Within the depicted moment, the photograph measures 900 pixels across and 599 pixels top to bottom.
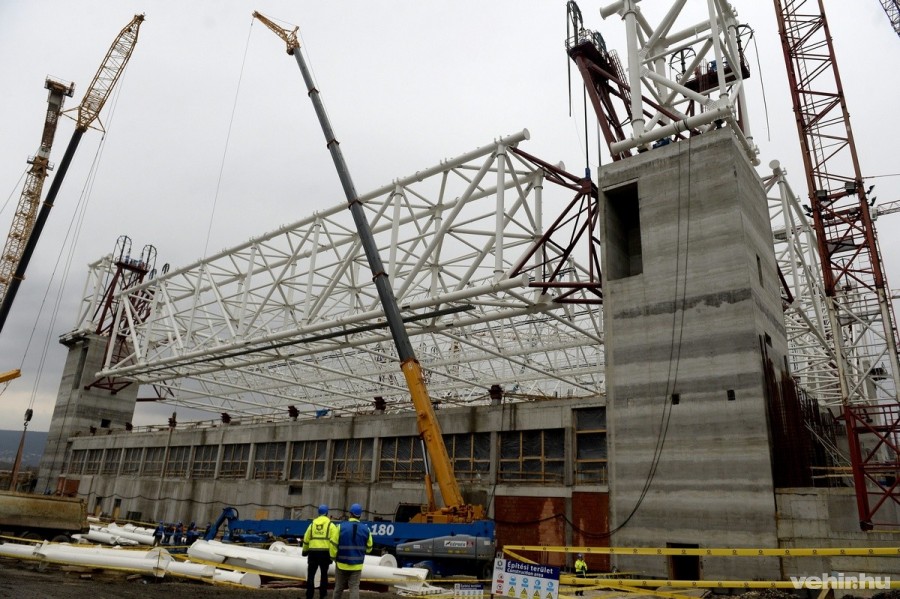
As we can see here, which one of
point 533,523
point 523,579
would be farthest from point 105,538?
point 523,579

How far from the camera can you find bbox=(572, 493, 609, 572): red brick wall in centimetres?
2170

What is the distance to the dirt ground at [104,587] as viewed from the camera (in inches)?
478

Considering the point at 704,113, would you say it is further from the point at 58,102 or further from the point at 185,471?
the point at 58,102

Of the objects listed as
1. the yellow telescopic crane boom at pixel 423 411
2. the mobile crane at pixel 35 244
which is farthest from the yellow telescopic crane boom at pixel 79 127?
the yellow telescopic crane boom at pixel 423 411

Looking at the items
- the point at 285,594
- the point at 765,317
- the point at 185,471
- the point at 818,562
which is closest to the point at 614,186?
the point at 765,317

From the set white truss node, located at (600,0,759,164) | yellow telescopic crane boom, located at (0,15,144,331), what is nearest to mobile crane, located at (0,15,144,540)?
yellow telescopic crane boom, located at (0,15,144,331)

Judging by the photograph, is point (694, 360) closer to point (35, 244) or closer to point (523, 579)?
point (523, 579)

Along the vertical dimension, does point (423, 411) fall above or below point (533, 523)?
above

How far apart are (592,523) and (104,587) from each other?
15.2m

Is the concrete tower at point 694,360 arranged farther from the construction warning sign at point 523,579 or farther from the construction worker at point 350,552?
the construction worker at point 350,552

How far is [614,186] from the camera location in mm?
22531

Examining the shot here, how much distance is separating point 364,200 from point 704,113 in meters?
14.4

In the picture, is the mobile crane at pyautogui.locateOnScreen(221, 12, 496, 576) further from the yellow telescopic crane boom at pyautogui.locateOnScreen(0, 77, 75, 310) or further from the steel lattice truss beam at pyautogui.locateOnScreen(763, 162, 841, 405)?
the yellow telescopic crane boom at pyautogui.locateOnScreen(0, 77, 75, 310)

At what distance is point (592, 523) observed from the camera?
22.3 meters
